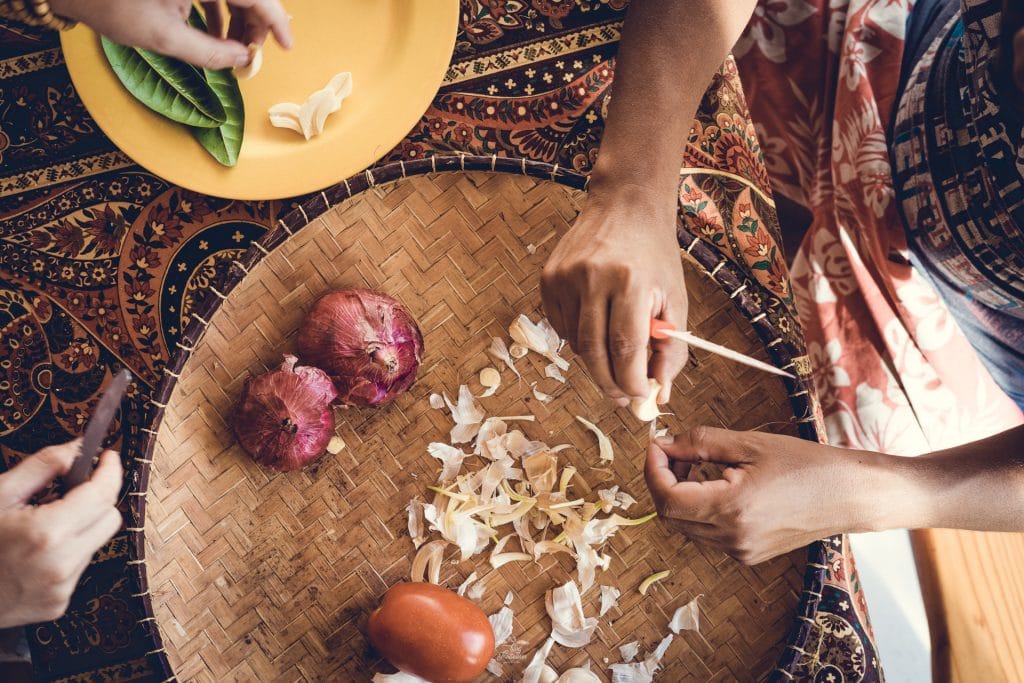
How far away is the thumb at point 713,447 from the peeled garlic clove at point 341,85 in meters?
0.67

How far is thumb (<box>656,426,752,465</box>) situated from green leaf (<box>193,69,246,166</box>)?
2.35 ft

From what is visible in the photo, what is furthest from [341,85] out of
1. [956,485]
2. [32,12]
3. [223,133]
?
[956,485]

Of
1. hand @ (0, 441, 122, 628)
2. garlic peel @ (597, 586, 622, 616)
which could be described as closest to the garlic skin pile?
hand @ (0, 441, 122, 628)

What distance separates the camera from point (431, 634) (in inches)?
33.7

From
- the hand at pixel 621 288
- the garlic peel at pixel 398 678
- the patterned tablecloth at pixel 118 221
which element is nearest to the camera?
the hand at pixel 621 288

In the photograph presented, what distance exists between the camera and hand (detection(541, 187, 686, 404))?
2.30 ft

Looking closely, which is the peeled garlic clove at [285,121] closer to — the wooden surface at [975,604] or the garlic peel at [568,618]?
the garlic peel at [568,618]

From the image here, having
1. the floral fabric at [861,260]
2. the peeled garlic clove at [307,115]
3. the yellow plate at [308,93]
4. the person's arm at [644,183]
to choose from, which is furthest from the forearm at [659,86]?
the peeled garlic clove at [307,115]

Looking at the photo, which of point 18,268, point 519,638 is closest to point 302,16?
point 18,268

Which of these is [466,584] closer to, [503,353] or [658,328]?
[503,353]

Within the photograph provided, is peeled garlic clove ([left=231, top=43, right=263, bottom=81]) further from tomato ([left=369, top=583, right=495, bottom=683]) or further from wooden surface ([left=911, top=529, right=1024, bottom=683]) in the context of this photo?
wooden surface ([left=911, top=529, right=1024, bottom=683])

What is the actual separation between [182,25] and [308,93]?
0.22 meters

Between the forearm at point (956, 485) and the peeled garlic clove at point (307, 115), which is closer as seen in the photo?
the forearm at point (956, 485)

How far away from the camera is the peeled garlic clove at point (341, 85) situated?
3.35ft
